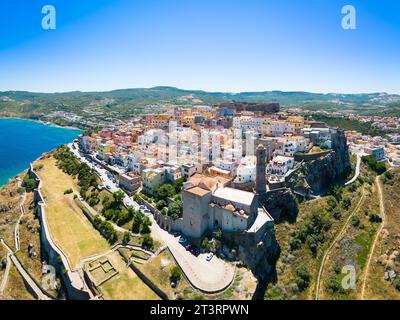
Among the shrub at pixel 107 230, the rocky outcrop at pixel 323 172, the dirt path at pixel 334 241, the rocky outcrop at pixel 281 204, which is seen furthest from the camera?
the rocky outcrop at pixel 323 172

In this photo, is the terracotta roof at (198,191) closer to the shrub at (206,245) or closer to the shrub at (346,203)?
the shrub at (206,245)

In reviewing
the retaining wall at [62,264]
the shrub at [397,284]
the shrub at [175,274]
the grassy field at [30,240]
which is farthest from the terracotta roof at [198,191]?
the shrub at [397,284]

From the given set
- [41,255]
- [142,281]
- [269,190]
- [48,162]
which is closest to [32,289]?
[41,255]

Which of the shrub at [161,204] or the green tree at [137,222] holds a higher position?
the shrub at [161,204]

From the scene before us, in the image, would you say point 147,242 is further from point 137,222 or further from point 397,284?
point 397,284

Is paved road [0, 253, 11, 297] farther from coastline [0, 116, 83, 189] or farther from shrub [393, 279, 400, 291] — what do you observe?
shrub [393, 279, 400, 291]

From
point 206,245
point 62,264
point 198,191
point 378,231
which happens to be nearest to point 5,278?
point 62,264
